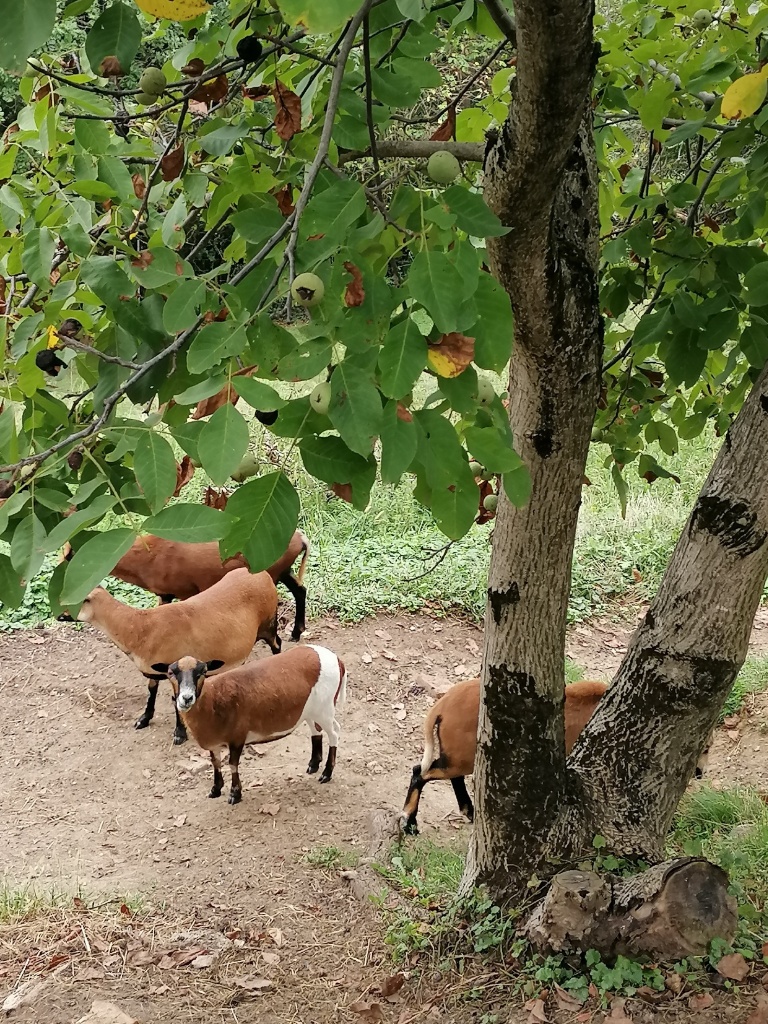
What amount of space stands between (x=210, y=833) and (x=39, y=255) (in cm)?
336

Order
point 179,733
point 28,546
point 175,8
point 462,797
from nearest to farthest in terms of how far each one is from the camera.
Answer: point 175,8
point 28,546
point 462,797
point 179,733

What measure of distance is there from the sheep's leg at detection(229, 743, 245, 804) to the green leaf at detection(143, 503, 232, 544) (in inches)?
136

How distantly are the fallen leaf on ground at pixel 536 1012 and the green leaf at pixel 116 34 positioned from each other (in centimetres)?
246

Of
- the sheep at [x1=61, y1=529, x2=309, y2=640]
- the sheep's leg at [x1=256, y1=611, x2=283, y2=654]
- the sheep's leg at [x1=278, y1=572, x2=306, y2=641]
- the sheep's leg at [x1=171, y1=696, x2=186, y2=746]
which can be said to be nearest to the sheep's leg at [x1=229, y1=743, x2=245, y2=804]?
the sheep's leg at [x1=171, y1=696, x2=186, y2=746]

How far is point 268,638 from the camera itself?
5750mm

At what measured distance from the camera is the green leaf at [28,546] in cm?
124

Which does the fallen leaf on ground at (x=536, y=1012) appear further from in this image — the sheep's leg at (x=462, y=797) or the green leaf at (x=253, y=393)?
the green leaf at (x=253, y=393)

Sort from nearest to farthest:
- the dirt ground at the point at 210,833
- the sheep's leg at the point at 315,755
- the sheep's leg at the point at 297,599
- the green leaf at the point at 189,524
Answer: the green leaf at the point at 189,524 → the dirt ground at the point at 210,833 → the sheep's leg at the point at 315,755 → the sheep's leg at the point at 297,599

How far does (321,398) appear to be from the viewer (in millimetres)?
1196

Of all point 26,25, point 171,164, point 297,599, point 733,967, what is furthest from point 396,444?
point 297,599

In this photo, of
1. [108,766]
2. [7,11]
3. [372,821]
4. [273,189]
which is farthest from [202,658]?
[7,11]

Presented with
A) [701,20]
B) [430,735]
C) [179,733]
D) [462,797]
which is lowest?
[179,733]

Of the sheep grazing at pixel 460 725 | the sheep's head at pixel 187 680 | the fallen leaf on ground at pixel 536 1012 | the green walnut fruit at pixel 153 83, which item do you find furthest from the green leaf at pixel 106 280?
the sheep's head at pixel 187 680

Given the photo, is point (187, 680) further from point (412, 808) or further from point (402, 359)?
point (402, 359)
